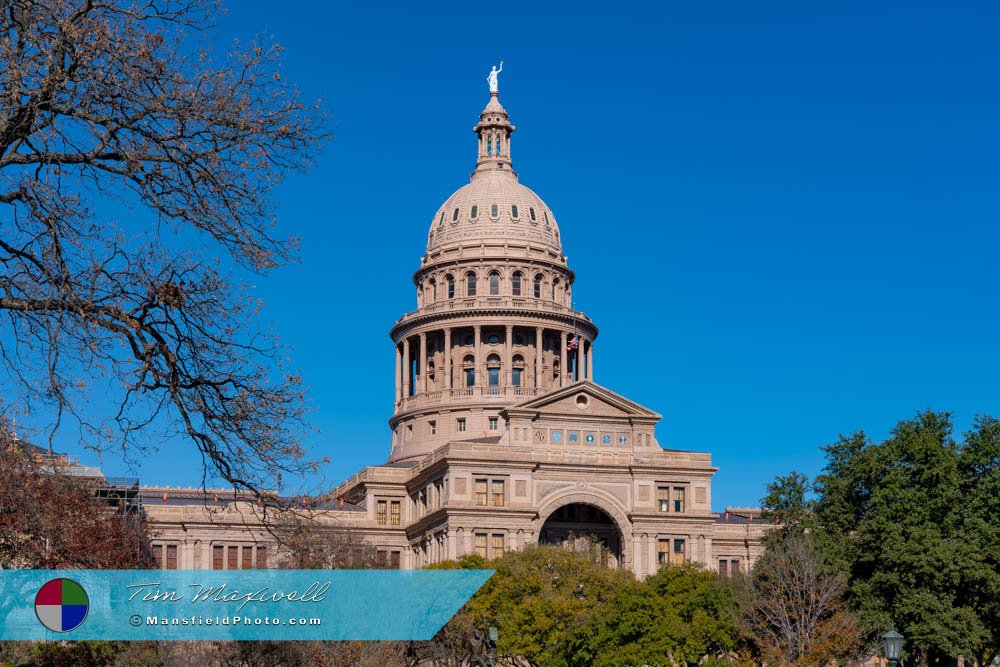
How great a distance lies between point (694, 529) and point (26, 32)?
101507 mm

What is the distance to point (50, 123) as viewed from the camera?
65.3 feet

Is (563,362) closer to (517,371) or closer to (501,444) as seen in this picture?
(517,371)

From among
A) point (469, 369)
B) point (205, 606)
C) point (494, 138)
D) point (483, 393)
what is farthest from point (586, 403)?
point (205, 606)

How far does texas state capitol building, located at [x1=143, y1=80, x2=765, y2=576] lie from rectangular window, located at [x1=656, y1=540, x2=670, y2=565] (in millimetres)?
94

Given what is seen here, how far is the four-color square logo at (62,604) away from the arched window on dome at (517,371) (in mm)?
109613

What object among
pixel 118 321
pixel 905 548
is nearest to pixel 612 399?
pixel 905 548

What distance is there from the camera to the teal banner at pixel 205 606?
34878 mm

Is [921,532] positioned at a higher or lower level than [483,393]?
lower

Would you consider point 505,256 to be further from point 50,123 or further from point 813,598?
point 50,123

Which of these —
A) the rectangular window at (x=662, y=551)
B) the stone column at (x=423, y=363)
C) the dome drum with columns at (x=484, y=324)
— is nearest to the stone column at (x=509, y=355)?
the dome drum with columns at (x=484, y=324)

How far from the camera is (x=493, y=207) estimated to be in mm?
149750

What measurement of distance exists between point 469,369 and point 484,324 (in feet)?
15.8

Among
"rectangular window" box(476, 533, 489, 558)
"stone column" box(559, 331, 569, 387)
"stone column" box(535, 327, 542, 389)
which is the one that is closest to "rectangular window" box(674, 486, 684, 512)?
"rectangular window" box(476, 533, 489, 558)

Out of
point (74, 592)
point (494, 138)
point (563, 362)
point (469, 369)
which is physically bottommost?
point (74, 592)
